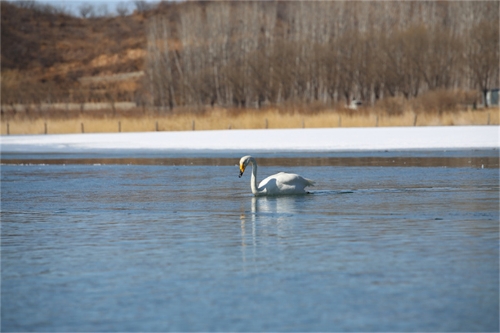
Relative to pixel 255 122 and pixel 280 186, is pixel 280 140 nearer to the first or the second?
pixel 255 122

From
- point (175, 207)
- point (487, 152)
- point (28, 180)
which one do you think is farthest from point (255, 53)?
point (175, 207)

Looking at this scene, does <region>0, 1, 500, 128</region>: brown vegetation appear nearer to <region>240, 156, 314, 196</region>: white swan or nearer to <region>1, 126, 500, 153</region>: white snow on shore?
<region>1, 126, 500, 153</region>: white snow on shore

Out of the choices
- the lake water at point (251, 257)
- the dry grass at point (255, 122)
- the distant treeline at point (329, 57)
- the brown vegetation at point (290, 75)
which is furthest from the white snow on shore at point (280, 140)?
the distant treeline at point (329, 57)

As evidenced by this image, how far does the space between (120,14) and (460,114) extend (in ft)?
372

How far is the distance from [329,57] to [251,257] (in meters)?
66.1

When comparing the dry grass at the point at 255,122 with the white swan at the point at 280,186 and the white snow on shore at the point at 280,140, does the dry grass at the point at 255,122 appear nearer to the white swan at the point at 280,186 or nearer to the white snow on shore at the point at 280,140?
the white snow on shore at the point at 280,140

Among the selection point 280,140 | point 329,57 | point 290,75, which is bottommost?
point 280,140

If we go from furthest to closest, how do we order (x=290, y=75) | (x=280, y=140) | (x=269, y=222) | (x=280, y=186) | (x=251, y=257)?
1. (x=290, y=75)
2. (x=280, y=140)
3. (x=280, y=186)
4. (x=269, y=222)
5. (x=251, y=257)

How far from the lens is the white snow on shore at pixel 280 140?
103 ft

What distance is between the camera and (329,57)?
7425cm

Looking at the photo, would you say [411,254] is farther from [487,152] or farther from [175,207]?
[487,152]

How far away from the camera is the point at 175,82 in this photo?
3383 inches

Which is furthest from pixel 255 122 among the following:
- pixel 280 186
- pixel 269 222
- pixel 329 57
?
pixel 269 222

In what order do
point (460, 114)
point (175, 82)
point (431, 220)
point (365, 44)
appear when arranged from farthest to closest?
point (175, 82)
point (365, 44)
point (460, 114)
point (431, 220)
